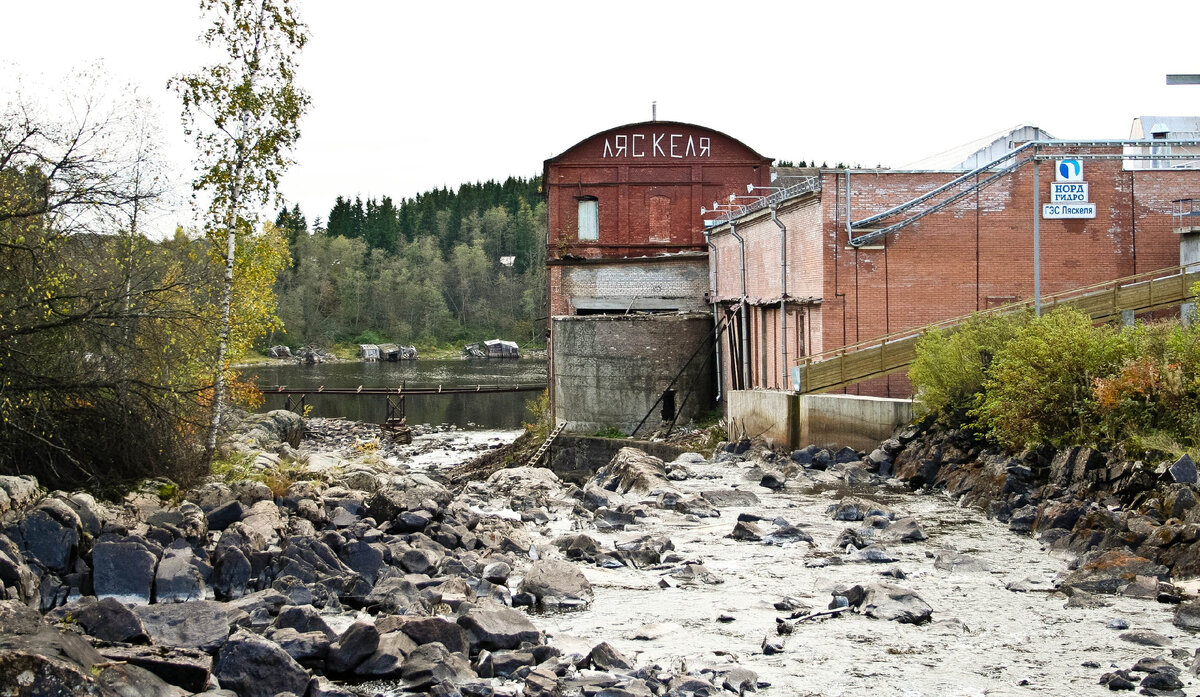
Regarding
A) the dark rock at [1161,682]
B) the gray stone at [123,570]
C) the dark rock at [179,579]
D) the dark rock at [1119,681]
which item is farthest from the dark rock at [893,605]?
the gray stone at [123,570]

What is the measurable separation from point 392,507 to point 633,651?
5.36m

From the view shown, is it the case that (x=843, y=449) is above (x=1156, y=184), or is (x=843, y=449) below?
below

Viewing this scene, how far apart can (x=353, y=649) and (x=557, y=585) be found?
315 centimetres

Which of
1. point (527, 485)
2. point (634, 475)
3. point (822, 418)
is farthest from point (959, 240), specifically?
point (527, 485)

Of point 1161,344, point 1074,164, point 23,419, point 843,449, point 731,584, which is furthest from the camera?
point 1074,164

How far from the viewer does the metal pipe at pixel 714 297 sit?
3200 cm

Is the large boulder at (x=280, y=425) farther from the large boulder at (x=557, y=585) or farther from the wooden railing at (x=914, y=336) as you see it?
the large boulder at (x=557, y=585)

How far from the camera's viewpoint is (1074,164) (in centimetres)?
2508

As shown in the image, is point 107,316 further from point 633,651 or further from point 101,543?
point 633,651

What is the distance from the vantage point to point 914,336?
24.1m

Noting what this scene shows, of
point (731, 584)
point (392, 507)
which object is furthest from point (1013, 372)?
point (392, 507)

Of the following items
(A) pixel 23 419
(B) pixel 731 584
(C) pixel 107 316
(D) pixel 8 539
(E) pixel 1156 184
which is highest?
(E) pixel 1156 184

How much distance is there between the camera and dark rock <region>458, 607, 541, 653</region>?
379 inches

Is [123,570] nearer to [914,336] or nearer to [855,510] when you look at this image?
[855,510]
